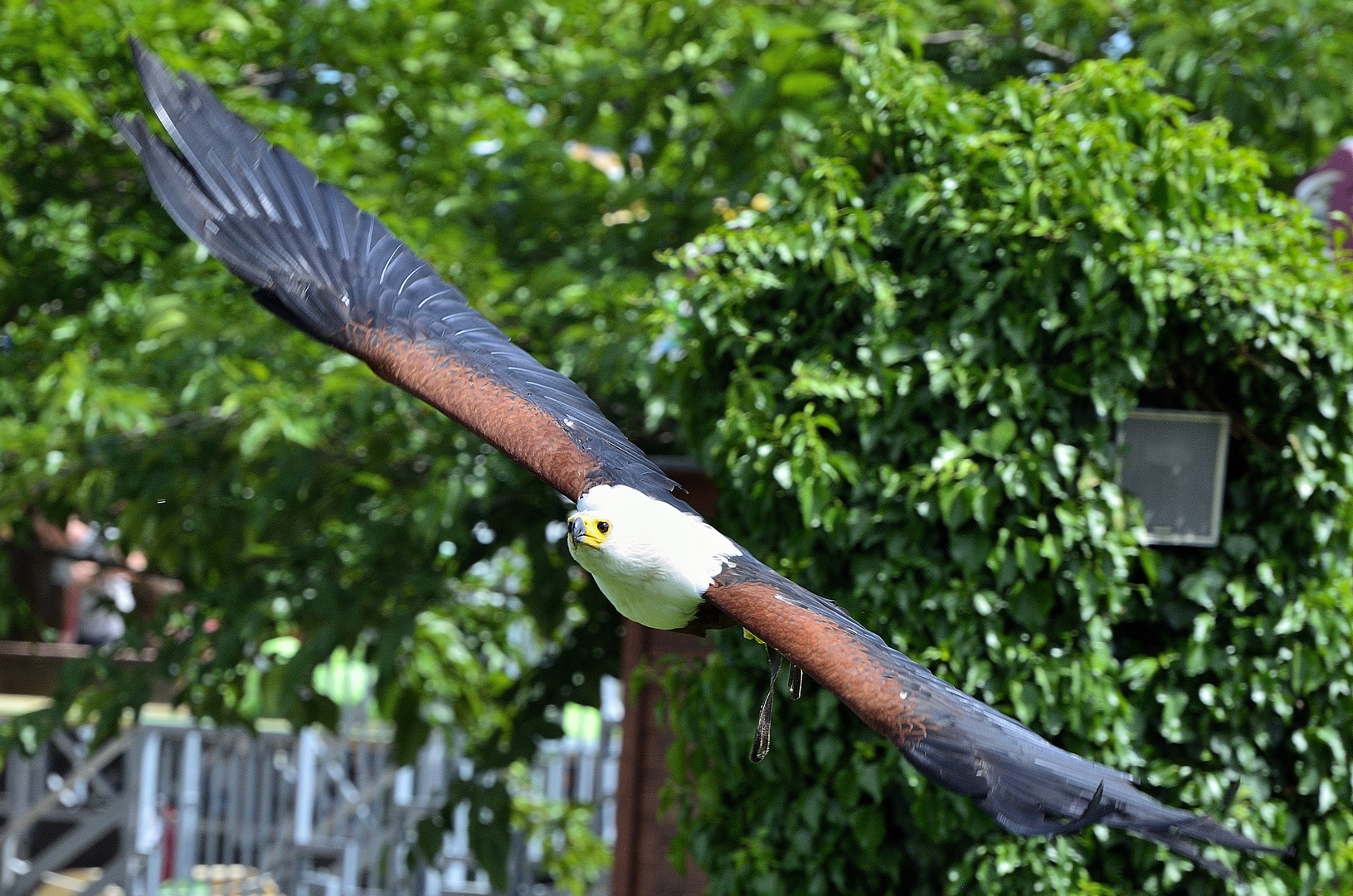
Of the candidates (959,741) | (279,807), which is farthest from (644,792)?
(959,741)

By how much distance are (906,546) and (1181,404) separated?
88 cm

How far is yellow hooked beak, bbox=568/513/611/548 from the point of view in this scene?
3.00m

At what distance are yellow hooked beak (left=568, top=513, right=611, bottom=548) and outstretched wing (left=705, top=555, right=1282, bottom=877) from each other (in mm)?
313

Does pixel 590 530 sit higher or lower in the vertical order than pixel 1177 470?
lower

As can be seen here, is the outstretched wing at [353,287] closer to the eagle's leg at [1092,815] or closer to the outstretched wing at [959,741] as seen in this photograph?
the outstretched wing at [959,741]

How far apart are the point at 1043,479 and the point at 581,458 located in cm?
115

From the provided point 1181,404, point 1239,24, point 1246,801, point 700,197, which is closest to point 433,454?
point 700,197

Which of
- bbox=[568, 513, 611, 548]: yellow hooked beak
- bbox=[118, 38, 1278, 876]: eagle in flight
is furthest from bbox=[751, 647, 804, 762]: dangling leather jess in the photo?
bbox=[568, 513, 611, 548]: yellow hooked beak

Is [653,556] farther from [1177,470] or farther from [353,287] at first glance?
[1177,470]

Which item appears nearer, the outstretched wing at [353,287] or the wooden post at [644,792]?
the outstretched wing at [353,287]

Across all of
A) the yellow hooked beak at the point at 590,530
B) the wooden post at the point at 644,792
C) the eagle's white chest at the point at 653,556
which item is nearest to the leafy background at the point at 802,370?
the wooden post at the point at 644,792

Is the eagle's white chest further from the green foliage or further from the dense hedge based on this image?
the green foliage

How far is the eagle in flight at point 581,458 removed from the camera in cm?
264

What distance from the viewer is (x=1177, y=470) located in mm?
3646
